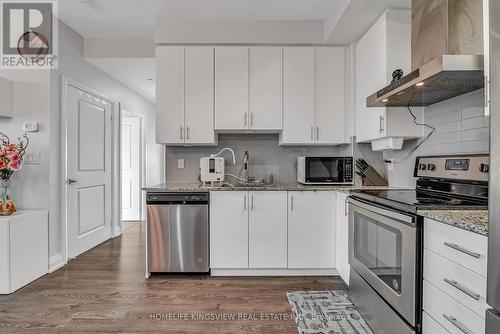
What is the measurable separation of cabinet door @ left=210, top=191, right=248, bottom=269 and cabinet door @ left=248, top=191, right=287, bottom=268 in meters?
0.07

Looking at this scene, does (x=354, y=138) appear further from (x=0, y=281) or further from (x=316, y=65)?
(x=0, y=281)

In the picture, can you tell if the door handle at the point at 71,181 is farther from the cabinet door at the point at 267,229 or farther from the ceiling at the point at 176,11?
the cabinet door at the point at 267,229

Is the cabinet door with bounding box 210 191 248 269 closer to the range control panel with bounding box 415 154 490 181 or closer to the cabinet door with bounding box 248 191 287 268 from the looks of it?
the cabinet door with bounding box 248 191 287 268

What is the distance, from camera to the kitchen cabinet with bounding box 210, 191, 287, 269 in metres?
2.78

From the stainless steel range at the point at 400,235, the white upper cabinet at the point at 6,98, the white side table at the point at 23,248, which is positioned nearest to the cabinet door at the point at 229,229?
the stainless steel range at the point at 400,235

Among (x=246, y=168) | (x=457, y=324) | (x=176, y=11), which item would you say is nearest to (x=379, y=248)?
(x=457, y=324)

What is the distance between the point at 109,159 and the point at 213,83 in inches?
82.7

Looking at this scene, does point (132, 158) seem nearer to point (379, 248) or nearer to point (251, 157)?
point (251, 157)

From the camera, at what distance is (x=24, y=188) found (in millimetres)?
2898

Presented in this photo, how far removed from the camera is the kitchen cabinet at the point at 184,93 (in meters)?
3.06

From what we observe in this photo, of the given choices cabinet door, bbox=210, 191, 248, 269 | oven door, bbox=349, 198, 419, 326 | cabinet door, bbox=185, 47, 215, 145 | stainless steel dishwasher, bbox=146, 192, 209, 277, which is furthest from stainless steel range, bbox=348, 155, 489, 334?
cabinet door, bbox=185, 47, 215, 145

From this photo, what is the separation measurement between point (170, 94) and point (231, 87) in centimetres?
64

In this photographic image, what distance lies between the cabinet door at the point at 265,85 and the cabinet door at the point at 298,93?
73mm

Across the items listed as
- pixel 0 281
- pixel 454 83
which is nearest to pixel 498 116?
pixel 454 83
